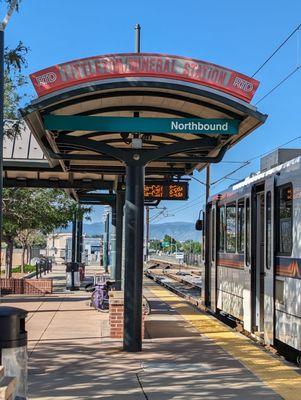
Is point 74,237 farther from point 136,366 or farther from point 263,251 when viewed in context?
→ point 136,366

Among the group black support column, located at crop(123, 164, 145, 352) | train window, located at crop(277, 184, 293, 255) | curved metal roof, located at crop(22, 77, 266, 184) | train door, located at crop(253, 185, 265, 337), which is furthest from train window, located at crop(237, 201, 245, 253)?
black support column, located at crop(123, 164, 145, 352)

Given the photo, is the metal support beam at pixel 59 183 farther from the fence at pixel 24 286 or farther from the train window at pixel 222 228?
the fence at pixel 24 286

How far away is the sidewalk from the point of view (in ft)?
24.2

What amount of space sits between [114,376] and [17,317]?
2950mm

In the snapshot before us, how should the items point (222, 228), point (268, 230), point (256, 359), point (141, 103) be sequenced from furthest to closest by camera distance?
point (222, 228)
point (268, 230)
point (141, 103)
point (256, 359)

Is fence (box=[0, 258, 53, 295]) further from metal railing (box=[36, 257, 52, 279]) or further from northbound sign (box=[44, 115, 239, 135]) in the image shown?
northbound sign (box=[44, 115, 239, 135])

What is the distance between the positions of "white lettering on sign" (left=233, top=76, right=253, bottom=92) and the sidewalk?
3.96 meters

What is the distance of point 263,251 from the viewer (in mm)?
11555

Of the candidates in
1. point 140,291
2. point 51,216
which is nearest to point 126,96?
point 140,291

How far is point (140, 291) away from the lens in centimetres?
1022

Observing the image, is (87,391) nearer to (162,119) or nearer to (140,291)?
(140,291)

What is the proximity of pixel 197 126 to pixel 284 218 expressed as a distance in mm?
1976

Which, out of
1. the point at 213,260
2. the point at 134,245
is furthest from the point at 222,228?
the point at 134,245

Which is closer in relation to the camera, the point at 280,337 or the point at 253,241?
the point at 280,337
